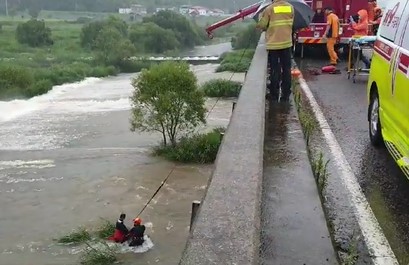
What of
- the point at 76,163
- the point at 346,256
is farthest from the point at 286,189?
the point at 76,163

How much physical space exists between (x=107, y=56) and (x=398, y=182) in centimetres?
5125

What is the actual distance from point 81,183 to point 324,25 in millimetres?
8982

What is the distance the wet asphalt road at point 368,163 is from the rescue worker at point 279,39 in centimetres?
92

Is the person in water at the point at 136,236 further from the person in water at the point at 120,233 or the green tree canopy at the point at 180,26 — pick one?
the green tree canopy at the point at 180,26

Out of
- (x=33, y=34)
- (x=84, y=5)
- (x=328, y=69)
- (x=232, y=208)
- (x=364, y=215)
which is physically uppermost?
(x=84, y=5)

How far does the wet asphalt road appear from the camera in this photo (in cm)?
438

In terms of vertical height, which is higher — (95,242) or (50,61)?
(50,61)

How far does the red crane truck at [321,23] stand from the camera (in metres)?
16.0

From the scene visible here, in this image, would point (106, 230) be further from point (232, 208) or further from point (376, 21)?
point (232, 208)

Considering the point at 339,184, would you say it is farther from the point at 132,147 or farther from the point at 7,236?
the point at 132,147

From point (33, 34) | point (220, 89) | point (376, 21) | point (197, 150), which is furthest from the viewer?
point (33, 34)

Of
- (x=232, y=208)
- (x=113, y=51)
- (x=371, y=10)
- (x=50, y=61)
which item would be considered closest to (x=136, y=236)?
(x=232, y=208)

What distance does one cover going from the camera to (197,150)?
63.9ft

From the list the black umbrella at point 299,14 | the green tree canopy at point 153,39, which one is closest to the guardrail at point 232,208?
the black umbrella at point 299,14
